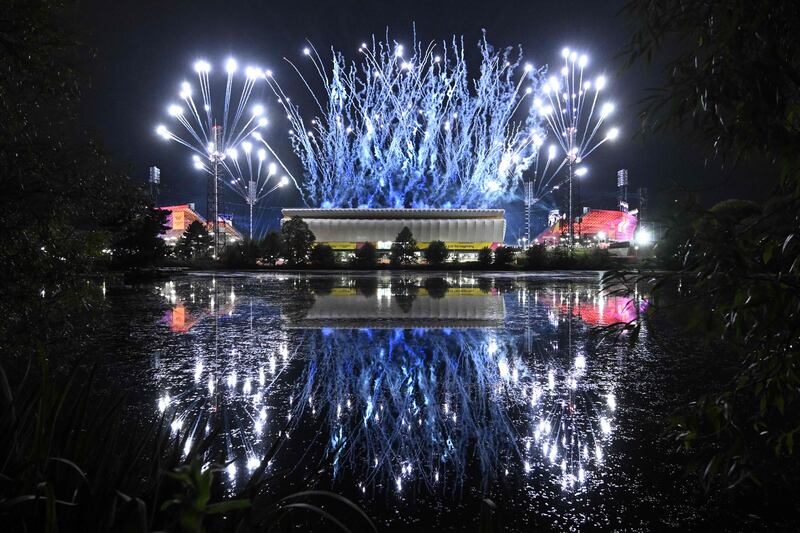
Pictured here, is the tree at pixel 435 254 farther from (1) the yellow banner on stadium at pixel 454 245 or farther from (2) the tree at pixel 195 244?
(2) the tree at pixel 195 244

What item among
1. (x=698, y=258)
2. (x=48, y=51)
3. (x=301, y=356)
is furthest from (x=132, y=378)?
(x=698, y=258)

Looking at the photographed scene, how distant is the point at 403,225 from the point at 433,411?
66780 mm

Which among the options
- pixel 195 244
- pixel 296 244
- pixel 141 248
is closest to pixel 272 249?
pixel 296 244

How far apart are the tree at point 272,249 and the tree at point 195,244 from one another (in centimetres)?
907

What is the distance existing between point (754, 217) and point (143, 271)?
33.1 meters

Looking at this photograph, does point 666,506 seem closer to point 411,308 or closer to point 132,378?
point 132,378

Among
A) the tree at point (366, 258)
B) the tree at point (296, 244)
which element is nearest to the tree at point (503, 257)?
the tree at point (366, 258)

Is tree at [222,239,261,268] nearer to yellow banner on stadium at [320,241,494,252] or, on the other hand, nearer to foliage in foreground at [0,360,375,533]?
yellow banner on stadium at [320,241,494,252]

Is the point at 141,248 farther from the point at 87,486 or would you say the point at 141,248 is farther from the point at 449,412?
the point at 87,486

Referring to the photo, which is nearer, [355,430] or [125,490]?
[125,490]

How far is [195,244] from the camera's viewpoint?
54312mm

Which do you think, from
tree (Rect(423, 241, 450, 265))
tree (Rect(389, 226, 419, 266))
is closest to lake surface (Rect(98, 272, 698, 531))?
tree (Rect(423, 241, 450, 265))

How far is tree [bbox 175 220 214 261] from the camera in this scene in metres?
52.0

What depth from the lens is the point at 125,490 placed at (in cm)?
192
